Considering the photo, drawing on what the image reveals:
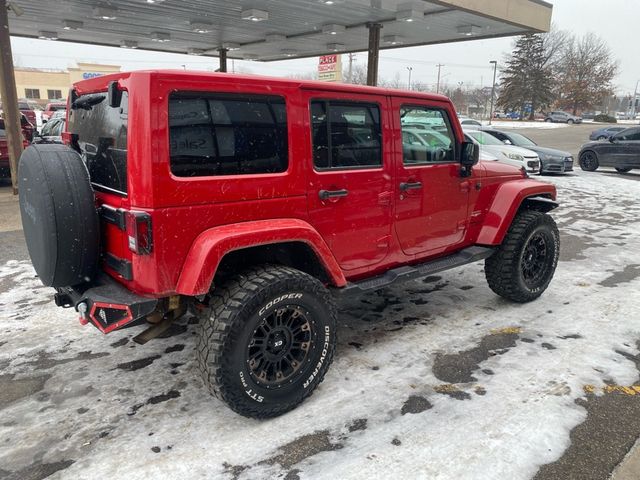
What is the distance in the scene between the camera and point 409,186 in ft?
11.9

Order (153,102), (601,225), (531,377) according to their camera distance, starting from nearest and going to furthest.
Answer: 1. (153,102)
2. (531,377)
3. (601,225)

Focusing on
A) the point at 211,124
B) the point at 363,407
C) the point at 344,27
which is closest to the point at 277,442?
the point at 363,407

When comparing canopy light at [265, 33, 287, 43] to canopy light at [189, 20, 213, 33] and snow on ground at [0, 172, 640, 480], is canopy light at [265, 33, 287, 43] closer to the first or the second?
canopy light at [189, 20, 213, 33]

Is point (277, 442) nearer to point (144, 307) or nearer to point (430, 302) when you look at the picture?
point (144, 307)

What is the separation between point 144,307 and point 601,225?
834 cm

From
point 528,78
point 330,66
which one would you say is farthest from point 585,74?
point 330,66

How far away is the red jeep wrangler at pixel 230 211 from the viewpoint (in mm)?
2484

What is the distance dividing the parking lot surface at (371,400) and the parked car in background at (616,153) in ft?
41.5

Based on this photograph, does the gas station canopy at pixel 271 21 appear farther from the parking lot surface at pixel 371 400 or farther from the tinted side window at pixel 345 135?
the parking lot surface at pixel 371 400

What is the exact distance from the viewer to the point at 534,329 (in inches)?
161

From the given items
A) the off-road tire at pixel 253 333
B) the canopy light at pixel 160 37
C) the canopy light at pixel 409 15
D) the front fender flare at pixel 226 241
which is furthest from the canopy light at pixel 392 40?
the off-road tire at pixel 253 333

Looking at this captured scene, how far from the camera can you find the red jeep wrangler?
248 centimetres

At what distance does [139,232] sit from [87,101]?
121 centimetres

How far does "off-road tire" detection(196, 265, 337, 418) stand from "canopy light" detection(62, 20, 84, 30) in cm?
1296
